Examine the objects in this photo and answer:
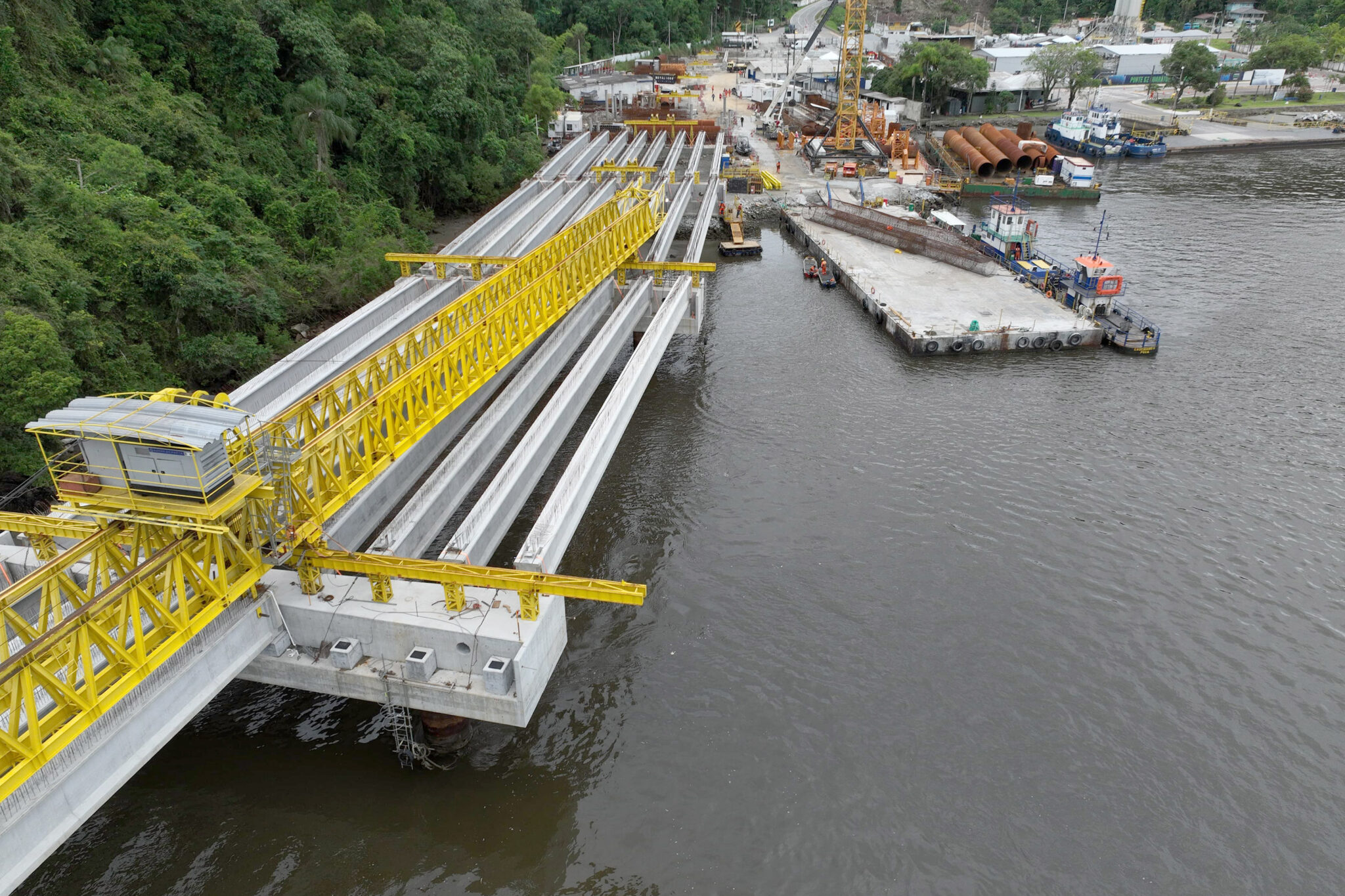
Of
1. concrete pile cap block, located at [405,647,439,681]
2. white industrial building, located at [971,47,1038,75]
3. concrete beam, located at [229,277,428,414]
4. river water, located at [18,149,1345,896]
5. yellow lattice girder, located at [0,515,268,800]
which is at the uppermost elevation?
white industrial building, located at [971,47,1038,75]

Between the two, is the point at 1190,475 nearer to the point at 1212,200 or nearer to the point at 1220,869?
the point at 1220,869

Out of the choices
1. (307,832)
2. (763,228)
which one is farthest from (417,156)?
(307,832)

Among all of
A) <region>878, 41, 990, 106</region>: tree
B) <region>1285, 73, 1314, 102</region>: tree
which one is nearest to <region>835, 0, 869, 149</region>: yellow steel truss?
<region>878, 41, 990, 106</region>: tree

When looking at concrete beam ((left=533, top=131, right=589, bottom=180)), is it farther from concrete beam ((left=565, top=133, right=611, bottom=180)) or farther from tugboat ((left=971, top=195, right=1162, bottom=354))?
tugboat ((left=971, top=195, right=1162, bottom=354))

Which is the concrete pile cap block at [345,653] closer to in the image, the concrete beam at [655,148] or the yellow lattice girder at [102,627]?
the yellow lattice girder at [102,627]

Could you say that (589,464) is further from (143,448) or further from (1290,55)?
(1290,55)

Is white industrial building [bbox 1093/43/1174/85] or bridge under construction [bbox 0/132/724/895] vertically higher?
white industrial building [bbox 1093/43/1174/85]
